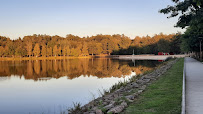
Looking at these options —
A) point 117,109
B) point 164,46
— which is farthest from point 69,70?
point 164,46

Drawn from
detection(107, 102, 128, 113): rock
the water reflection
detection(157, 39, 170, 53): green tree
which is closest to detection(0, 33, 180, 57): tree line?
detection(157, 39, 170, 53): green tree

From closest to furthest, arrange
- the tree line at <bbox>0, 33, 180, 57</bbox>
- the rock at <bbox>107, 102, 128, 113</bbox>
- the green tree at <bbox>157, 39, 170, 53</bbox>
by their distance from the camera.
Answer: the rock at <bbox>107, 102, 128, 113</bbox> < the green tree at <bbox>157, 39, 170, 53</bbox> < the tree line at <bbox>0, 33, 180, 57</bbox>

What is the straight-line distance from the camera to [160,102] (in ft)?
20.6

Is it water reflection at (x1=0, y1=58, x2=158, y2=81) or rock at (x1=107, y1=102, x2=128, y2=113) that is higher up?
rock at (x1=107, y1=102, x2=128, y2=113)

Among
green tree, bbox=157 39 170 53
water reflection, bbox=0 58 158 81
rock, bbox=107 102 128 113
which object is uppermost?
green tree, bbox=157 39 170 53

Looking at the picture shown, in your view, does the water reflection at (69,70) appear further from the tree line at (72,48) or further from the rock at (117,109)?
the tree line at (72,48)

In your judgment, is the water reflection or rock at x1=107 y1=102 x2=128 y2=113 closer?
rock at x1=107 y1=102 x2=128 y2=113

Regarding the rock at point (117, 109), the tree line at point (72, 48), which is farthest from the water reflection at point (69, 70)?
the tree line at point (72, 48)

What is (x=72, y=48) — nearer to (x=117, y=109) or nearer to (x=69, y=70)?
(x=69, y=70)

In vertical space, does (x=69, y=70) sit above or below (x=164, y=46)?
below

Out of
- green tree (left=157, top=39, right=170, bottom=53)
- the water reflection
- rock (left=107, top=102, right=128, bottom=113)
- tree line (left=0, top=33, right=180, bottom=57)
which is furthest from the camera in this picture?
tree line (left=0, top=33, right=180, bottom=57)

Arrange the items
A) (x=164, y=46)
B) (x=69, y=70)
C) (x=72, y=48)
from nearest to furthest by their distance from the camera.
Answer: (x=69, y=70)
(x=164, y=46)
(x=72, y=48)

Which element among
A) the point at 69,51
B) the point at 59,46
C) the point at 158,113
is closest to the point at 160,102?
the point at 158,113

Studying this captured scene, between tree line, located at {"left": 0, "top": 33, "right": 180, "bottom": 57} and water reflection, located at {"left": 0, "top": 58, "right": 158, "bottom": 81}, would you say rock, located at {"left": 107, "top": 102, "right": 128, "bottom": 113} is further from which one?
tree line, located at {"left": 0, "top": 33, "right": 180, "bottom": 57}
